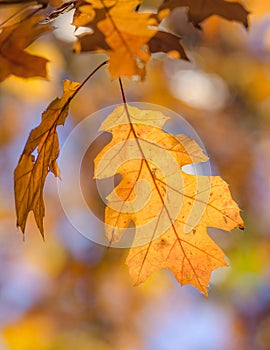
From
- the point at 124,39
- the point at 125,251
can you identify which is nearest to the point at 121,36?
the point at 124,39

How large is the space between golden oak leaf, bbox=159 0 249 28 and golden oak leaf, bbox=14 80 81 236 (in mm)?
270

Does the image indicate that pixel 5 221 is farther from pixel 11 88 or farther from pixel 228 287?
pixel 228 287

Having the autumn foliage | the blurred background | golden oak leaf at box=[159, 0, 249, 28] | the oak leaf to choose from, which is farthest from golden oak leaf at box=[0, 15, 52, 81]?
the blurred background

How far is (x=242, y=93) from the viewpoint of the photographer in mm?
6336

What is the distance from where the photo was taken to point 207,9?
1.10 m

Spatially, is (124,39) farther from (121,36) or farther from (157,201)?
(157,201)

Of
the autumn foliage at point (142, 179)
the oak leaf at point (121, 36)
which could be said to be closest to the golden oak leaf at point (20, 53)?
the autumn foliage at point (142, 179)

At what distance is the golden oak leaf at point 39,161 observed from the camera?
1267 mm

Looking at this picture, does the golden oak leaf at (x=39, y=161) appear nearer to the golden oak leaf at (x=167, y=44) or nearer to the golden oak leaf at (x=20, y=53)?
the golden oak leaf at (x=20, y=53)

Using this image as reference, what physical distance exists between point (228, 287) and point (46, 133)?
17.3 feet

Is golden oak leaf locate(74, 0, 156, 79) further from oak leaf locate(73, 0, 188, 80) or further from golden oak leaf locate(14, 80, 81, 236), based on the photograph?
golden oak leaf locate(14, 80, 81, 236)

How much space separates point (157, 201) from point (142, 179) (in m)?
0.06

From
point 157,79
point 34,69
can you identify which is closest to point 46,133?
point 34,69

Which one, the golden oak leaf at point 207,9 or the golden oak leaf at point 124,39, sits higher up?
the golden oak leaf at point 124,39
